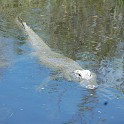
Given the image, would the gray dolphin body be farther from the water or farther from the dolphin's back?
the water

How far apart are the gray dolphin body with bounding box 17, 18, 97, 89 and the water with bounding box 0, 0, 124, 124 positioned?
18cm

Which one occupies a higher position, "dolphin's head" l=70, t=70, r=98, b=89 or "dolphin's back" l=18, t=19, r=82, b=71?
"dolphin's head" l=70, t=70, r=98, b=89

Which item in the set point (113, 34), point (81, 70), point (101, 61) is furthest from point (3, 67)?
point (113, 34)

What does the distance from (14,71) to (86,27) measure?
5.00 meters

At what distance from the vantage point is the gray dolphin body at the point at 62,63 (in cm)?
813

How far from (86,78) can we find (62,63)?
1.32m

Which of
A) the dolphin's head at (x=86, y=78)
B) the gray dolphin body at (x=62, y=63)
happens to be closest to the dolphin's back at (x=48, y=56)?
the gray dolphin body at (x=62, y=63)

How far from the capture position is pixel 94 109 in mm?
6750

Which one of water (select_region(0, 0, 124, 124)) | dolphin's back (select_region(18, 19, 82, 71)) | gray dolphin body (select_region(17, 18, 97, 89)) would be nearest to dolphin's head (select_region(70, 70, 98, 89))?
gray dolphin body (select_region(17, 18, 97, 89))

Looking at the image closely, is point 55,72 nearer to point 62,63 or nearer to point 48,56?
point 62,63

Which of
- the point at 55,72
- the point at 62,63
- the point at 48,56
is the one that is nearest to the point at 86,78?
the point at 55,72

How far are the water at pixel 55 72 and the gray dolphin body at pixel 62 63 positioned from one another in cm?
18

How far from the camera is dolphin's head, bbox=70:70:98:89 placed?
790 centimetres

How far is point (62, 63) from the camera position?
366 inches
